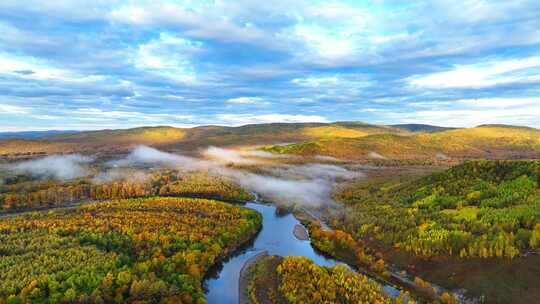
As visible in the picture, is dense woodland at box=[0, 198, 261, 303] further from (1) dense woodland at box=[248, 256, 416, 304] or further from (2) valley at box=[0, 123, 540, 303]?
(1) dense woodland at box=[248, 256, 416, 304]

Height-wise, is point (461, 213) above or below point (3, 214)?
above

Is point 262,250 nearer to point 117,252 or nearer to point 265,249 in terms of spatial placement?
point 265,249

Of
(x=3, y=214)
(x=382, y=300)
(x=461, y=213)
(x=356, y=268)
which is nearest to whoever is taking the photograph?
(x=382, y=300)

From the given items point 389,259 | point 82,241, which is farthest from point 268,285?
point 82,241

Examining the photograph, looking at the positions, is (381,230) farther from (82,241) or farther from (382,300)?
(82,241)

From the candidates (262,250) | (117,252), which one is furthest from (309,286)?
(117,252)

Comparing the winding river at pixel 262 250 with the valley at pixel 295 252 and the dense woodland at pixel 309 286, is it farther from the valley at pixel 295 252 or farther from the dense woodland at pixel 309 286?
the dense woodland at pixel 309 286
